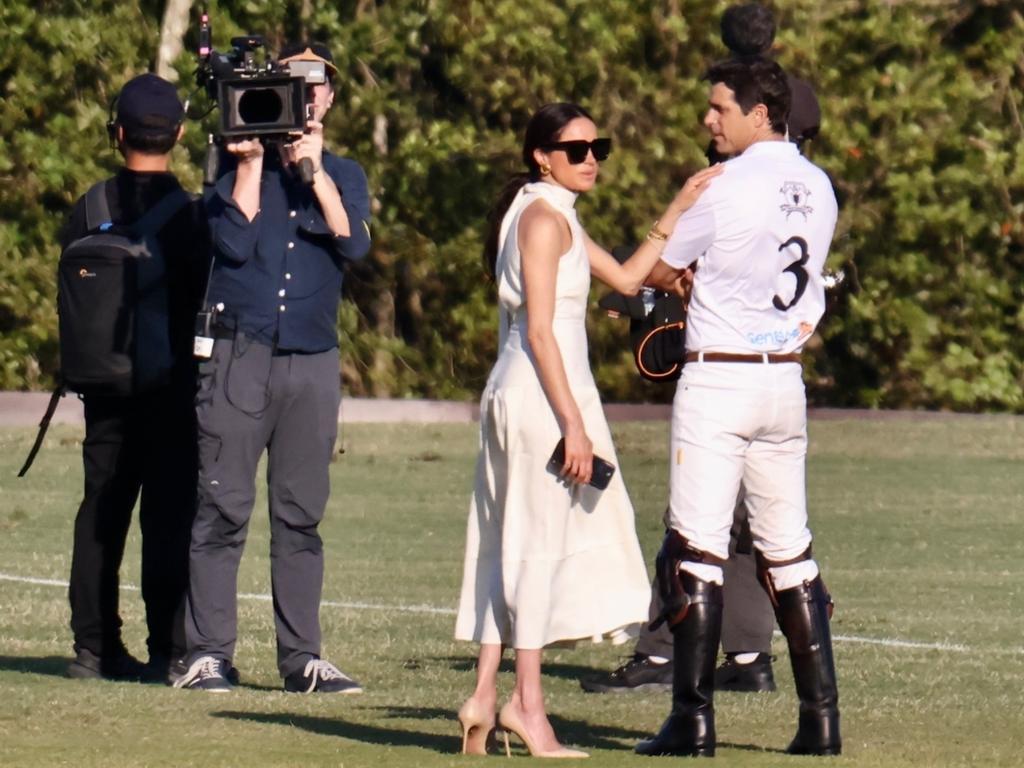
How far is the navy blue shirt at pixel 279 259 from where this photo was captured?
26.7 ft

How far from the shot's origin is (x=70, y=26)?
80.1 feet

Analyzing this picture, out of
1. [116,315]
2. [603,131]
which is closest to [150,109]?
[116,315]

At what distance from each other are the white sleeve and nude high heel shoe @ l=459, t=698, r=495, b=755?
1.31 m

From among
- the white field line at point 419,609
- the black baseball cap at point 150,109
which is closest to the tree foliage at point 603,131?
the white field line at point 419,609

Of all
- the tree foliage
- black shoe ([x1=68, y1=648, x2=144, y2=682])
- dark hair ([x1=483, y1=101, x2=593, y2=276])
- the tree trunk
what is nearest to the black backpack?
black shoe ([x1=68, y1=648, x2=144, y2=682])

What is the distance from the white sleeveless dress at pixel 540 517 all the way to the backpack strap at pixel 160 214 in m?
1.99

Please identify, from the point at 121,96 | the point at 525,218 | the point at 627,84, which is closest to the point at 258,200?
the point at 121,96

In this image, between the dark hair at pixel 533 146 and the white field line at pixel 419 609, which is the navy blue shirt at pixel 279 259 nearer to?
the dark hair at pixel 533 146

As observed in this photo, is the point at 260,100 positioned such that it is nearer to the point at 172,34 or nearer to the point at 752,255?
the point at 752,255

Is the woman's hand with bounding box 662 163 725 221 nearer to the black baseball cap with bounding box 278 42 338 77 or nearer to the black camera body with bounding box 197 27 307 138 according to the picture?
the black camera body with bounding box 197 27 307 138

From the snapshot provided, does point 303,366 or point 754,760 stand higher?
point 303,366

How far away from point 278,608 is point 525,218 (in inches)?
80.5

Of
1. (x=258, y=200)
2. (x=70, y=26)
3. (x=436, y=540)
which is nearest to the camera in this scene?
(x=258, y=200)

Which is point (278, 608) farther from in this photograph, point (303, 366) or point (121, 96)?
point (121, 96)
